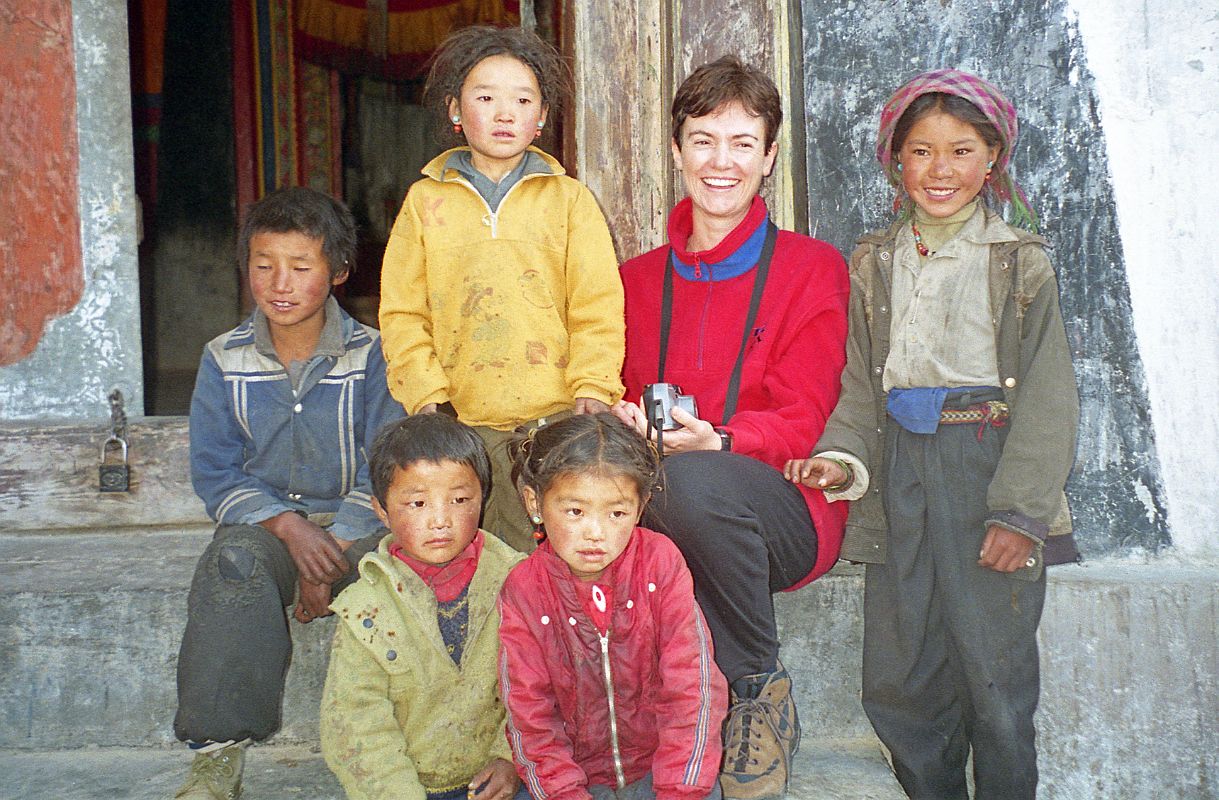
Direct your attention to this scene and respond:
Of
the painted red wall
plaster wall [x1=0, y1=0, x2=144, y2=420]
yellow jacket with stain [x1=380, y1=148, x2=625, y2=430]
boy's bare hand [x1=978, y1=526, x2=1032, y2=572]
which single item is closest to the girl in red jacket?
yellow jacket with stain [x1=380, y1=148, x2=625, y2=430]

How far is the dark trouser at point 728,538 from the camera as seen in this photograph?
2.09m

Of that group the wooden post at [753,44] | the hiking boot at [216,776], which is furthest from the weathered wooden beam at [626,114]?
the hiking boot at [216,776]

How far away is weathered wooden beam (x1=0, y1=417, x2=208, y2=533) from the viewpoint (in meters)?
3.13

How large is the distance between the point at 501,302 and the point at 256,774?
119 cm

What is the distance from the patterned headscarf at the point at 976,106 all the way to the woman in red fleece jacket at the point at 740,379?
250 millimetres

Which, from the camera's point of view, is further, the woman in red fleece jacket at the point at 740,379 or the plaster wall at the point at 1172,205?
the plaster wall at the point at 1172,205

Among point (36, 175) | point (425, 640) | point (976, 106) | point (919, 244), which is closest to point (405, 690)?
point (425, 640)

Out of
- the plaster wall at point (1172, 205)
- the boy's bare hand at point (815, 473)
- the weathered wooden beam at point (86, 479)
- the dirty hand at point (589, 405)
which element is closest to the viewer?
the boy's bare hand at point (815, 473)

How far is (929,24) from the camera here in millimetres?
2902

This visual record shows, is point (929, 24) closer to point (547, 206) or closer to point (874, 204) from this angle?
point (874, 204)

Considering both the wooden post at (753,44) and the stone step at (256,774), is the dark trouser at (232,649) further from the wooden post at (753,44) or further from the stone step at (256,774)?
the wooden post at (753,44)

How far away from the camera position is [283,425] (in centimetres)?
254

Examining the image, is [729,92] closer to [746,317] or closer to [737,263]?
[737,263]

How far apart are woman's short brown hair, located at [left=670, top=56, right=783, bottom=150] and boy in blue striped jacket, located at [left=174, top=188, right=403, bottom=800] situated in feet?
3.07
